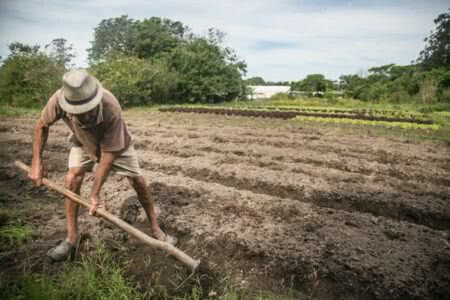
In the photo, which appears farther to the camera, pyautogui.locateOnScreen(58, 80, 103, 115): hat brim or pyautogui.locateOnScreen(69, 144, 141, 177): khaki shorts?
pyautogui.locateOnScreen(69, 144, 141, 177): khaki shorts

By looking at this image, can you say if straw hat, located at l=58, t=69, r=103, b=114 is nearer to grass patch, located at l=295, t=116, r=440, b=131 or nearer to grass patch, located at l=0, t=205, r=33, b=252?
grass patch, located at l=0, t=205, r=33, b=252

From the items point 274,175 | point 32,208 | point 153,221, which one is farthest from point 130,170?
point 274,175

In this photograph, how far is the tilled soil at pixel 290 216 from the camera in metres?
2.80

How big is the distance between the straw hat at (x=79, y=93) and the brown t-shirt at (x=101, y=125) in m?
0.12

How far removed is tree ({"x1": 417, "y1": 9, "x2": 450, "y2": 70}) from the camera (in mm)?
37125

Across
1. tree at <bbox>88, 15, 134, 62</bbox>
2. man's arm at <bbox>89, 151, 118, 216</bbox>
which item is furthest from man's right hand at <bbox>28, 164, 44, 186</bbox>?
tree at <bbox>88, 15, 134, 62</bbox>

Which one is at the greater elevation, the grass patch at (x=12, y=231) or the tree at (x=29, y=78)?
the tree at (x=29, y=78)

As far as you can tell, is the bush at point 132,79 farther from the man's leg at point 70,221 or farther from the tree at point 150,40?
the man's leg at point 70,221

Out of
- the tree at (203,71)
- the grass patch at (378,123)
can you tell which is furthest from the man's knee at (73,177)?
the tree at (203,71)

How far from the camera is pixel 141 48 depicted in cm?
3394

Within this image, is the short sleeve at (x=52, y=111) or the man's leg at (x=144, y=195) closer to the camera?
the short sleeve at (x=52, y=111)

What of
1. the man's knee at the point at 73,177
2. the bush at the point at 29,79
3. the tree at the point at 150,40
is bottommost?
the man's knee at the point at 73,177

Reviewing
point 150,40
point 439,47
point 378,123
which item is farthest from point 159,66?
point 439,47

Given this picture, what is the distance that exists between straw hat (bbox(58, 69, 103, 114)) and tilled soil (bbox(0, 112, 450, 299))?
4.71 feet
